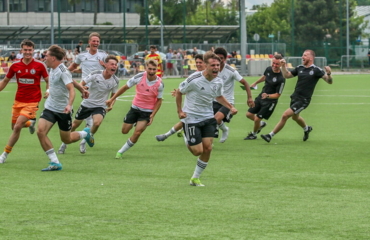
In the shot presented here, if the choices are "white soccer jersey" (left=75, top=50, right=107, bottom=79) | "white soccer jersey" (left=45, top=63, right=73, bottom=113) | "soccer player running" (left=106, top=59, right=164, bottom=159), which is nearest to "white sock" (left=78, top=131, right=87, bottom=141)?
"soccer player running" (left=106, top=59, right=164, bottom=159)

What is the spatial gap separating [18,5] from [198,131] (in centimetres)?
7881

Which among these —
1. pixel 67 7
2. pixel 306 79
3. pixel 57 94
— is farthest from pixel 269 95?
pixel 67 7

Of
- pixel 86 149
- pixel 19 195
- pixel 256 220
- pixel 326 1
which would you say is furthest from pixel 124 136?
pixel 326 1

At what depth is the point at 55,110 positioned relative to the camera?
481 inches

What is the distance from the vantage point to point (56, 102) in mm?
12219

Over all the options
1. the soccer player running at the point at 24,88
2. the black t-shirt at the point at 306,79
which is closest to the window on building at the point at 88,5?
the black t-shirt at the point at 306,79

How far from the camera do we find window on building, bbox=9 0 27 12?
85.2 meters

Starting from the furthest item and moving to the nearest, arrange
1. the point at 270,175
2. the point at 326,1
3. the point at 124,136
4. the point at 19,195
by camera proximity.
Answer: the point at 326,1, the point at 124,136, the point at 270,175, the point at 19,195

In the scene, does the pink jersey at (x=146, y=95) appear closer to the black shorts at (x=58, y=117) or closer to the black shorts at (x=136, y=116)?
the black shorts at (x=136, y=116)

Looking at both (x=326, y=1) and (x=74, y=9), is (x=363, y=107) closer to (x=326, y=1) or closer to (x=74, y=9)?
(x=326, y=1)

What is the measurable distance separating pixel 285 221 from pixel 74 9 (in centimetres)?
8320

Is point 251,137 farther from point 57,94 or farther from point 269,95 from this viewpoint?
point 57,94

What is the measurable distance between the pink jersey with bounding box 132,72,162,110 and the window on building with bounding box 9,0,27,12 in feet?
243

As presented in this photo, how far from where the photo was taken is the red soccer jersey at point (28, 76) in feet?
42.6
